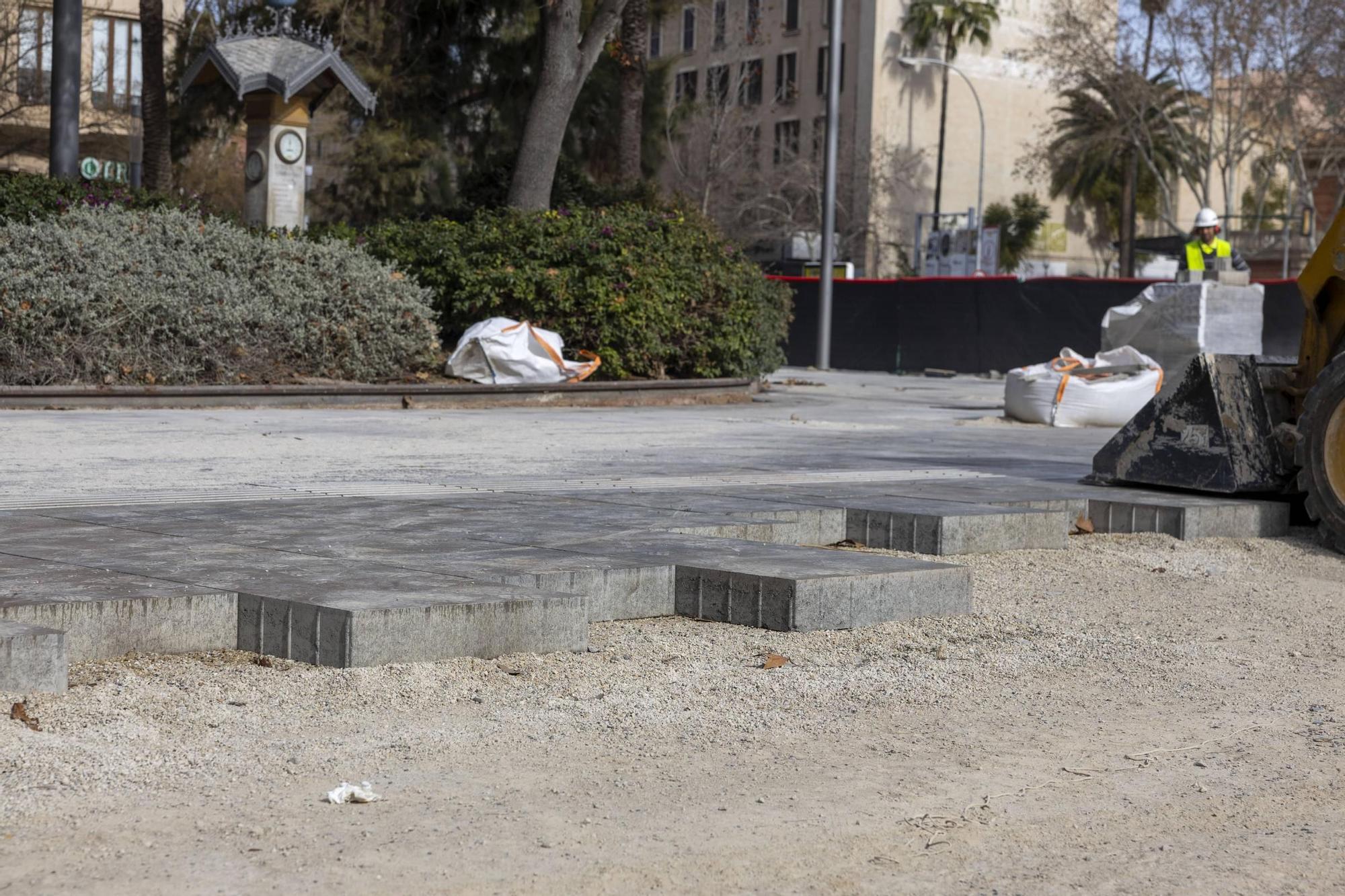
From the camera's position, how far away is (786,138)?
6675 cm

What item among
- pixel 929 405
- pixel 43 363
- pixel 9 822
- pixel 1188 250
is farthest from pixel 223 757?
pixel 929 405

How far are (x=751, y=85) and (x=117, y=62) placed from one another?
32305 millimetres

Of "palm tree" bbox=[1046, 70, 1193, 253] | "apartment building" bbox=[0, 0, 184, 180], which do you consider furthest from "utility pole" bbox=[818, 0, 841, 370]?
"palm tree" bbox=[1046, 70, 1193, 253]

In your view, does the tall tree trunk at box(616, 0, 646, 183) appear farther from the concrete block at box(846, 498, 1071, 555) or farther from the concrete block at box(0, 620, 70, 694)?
the concrete block at box(0, 620, 70, 694)

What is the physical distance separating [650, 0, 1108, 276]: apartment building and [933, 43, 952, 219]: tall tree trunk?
0.30 meters

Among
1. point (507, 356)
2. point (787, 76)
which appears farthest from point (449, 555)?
point (787, 76)

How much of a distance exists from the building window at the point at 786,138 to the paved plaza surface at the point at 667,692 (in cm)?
5774

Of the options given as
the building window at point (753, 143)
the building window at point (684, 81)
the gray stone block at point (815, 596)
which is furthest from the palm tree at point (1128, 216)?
the gray stone block at point (815, 596)

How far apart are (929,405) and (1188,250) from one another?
13.1ft

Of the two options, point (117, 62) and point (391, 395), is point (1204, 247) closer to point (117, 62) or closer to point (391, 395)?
point (391, 395)

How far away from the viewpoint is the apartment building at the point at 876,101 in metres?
63.8

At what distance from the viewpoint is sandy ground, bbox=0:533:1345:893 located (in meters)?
3.01

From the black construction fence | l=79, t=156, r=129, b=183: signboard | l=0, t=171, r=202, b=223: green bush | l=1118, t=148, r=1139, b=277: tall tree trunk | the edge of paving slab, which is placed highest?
l=1118, t=148, r=1139, b=277: tall tree trunk

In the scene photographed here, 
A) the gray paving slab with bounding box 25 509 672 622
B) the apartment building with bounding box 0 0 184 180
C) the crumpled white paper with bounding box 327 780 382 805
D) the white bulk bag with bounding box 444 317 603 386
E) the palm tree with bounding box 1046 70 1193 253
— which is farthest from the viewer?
the palm tree with bounding box 1046 70 1193 253
